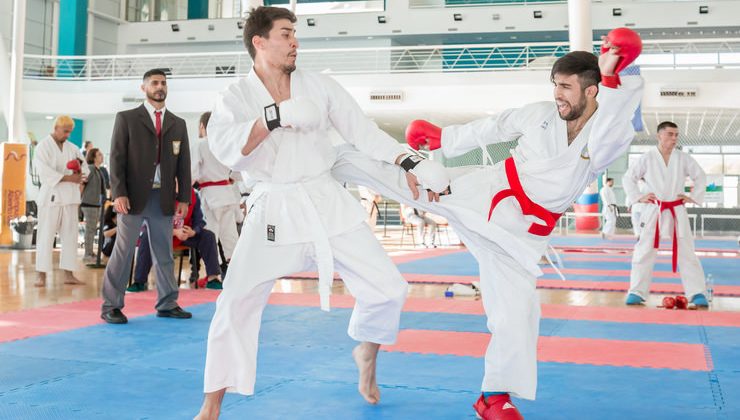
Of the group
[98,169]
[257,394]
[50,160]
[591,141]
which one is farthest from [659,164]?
[98,169]

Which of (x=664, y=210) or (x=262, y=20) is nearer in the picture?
(x=262, y=20)

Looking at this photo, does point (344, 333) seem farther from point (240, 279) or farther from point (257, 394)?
point (240, 279)

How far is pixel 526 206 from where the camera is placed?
93.0 inches

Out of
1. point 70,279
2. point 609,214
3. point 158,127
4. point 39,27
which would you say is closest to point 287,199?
point 158,127

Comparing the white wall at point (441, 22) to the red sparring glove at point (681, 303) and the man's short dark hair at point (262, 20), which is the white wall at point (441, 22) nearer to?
the red sparring glove at point (681, 303)

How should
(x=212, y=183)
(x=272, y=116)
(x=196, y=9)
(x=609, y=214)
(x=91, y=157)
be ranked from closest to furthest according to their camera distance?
(x=272, y=116) → (x=212, y=183) → (x=91, y=157) → (x=609, y=214) → (x=196, y=9)

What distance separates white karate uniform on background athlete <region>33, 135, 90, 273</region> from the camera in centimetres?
602

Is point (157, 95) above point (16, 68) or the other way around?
the other way around

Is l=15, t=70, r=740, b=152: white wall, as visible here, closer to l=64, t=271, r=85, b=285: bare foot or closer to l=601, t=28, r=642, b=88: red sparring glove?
l=64, t=271, r=85, b=285: bare foot

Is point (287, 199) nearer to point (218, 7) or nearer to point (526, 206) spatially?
point (526, 206)

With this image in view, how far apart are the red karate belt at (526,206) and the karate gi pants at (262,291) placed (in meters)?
0.42

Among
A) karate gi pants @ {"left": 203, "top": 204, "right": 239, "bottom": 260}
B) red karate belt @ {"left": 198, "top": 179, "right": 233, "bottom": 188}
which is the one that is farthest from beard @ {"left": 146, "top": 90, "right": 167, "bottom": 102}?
karate gi pants @ {"left": 203, "top": 204, "right": 239, "bottom": 260}

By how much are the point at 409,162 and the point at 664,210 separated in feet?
11.8

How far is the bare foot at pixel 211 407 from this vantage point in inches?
82.8
